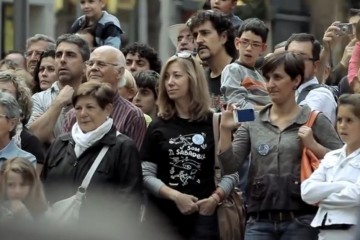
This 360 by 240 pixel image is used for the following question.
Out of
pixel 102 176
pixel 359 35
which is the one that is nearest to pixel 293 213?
pixel 102 176

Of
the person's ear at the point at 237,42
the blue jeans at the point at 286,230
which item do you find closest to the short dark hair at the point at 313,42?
the person's ear at the point at 237,42

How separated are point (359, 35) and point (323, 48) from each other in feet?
2.49

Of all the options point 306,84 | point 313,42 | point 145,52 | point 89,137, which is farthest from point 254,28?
point 89,137

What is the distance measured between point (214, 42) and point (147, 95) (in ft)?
2.71

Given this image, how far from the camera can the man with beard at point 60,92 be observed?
875 centimetres

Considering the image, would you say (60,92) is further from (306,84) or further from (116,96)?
(306,84)

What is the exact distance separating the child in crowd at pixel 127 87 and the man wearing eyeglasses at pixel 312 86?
53.2 inches

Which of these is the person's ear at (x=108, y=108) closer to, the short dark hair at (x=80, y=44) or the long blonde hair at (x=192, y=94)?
the long blonde hair at (x=192, y=94)

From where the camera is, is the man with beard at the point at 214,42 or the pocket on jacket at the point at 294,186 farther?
the man with beard at the point at 214,42

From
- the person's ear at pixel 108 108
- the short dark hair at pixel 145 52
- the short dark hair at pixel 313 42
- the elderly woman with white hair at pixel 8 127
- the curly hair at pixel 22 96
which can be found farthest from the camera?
the short dark hair at pixel 145 52

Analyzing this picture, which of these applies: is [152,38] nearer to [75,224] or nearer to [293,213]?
[293,213]

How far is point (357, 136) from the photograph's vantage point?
6.82 metres

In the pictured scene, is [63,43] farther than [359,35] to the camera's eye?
Yes

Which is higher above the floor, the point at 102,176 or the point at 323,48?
the point at 323,48
